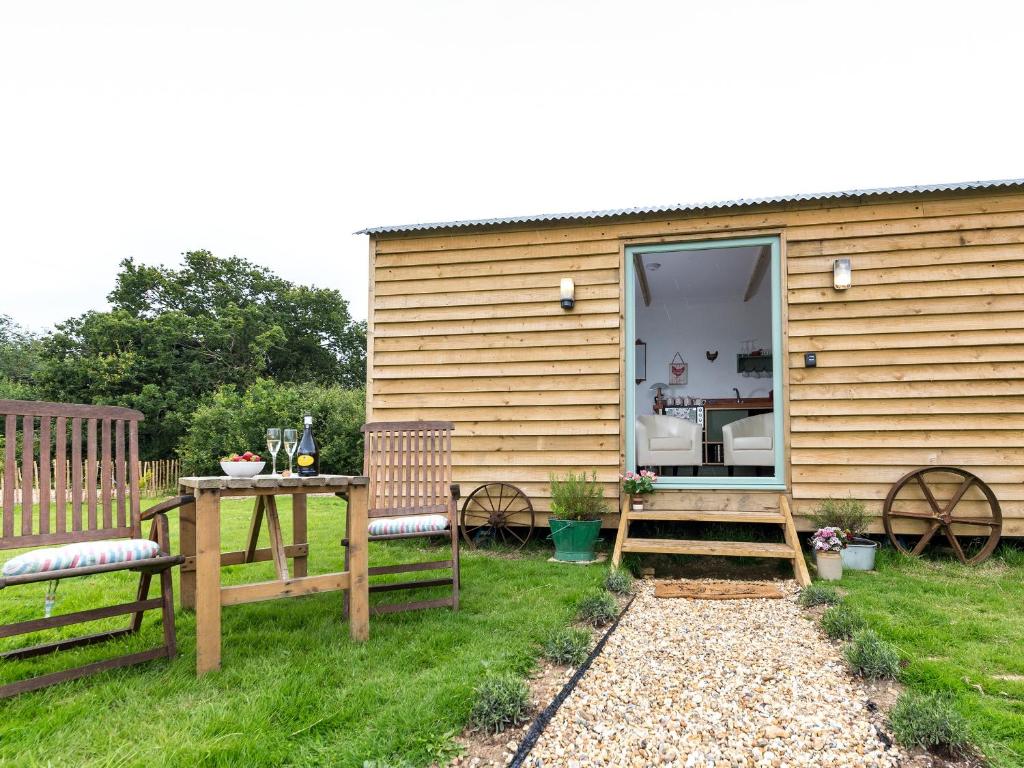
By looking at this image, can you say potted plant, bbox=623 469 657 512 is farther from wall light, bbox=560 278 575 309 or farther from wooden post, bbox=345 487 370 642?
wooden post, bbox=345 487 370 642

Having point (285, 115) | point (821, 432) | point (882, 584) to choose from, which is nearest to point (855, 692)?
point (882, 584)

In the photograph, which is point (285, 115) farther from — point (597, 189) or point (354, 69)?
point (597, 189)

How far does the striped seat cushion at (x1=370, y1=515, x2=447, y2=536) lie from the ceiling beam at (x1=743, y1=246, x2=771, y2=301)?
13.6 ft

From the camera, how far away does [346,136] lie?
1389 cm

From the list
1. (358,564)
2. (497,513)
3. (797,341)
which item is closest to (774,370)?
(797,341)

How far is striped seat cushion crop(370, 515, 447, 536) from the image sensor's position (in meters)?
2.96

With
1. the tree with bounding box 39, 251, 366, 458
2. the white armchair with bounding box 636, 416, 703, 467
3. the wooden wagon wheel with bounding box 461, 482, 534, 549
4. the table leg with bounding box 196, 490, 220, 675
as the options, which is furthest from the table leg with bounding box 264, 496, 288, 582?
the tree with bounding box 39, 251, 366, 458

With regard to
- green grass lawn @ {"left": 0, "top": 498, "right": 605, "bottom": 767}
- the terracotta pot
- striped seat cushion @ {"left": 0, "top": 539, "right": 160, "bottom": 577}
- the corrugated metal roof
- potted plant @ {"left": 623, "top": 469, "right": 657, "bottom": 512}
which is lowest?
the terracotta pot

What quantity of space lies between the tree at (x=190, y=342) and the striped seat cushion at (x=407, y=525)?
1494 centimetres

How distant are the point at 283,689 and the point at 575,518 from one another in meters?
2.82

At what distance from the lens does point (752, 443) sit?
18.4ft

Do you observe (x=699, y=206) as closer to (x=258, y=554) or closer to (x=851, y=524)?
(x=851, y=524)

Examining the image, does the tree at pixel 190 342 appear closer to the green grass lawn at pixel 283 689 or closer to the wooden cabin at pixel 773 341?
the wooden cabin at pixel 773 341

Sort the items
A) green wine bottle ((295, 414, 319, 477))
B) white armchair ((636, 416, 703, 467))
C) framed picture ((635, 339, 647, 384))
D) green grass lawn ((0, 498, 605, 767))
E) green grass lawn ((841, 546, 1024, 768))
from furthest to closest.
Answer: framed picture ((635, 339, 647, 384)), white armchair ((636, 416, 703, 467)), green wine bottle ((295, 414, 319, 477)), green grass lawn ((841, 546, 1024, 768)), green grass lawn ((0, 498, 605, 767))
